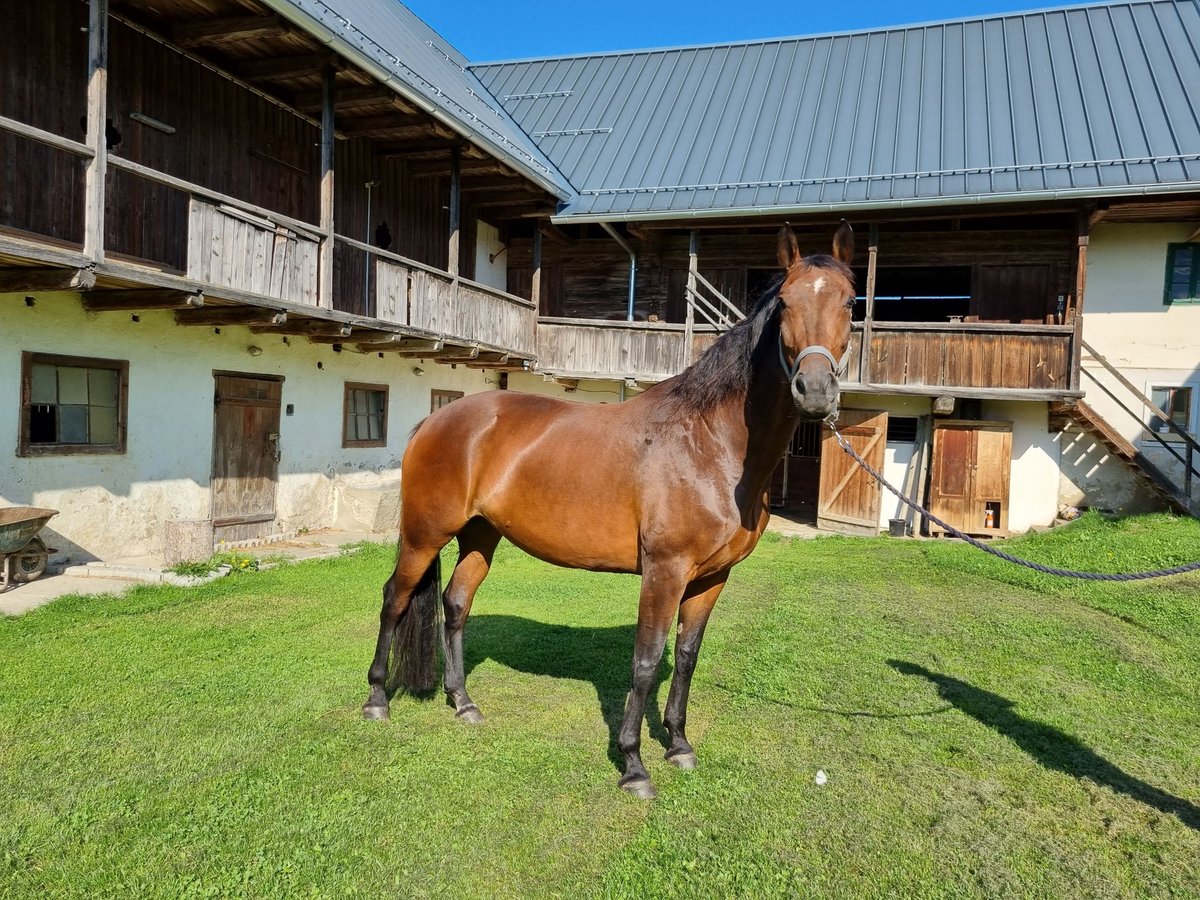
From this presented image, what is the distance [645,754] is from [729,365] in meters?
2.00

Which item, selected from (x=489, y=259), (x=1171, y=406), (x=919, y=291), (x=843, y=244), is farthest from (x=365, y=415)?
(x=1171, y=406)

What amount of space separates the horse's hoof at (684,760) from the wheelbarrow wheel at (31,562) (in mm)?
6384

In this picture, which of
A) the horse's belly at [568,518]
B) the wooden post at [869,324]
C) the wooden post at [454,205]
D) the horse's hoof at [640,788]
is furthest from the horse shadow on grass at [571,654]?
the wooden post at [869,324]

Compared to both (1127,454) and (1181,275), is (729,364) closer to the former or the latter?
(1127,454)

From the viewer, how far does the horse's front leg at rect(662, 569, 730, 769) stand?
12.2 ft

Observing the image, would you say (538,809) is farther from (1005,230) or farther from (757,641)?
(1005,230)

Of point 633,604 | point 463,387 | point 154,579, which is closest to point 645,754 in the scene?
point 633,604

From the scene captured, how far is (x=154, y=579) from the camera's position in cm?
712

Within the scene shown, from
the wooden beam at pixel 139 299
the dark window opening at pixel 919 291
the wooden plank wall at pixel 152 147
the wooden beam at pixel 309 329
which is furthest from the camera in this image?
the dark window opening at pixel 919 291

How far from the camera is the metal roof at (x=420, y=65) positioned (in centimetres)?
816

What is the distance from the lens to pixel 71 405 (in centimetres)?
767

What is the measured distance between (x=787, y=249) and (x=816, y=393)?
2.54 feet

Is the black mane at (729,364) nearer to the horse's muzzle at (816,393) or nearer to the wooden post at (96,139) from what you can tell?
the horse's muzzle at (816,393)

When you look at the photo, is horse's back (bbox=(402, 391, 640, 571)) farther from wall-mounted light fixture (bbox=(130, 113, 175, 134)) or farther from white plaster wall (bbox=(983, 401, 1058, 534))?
white plaster wall (bbox=(983, 401, 1058, 534))
